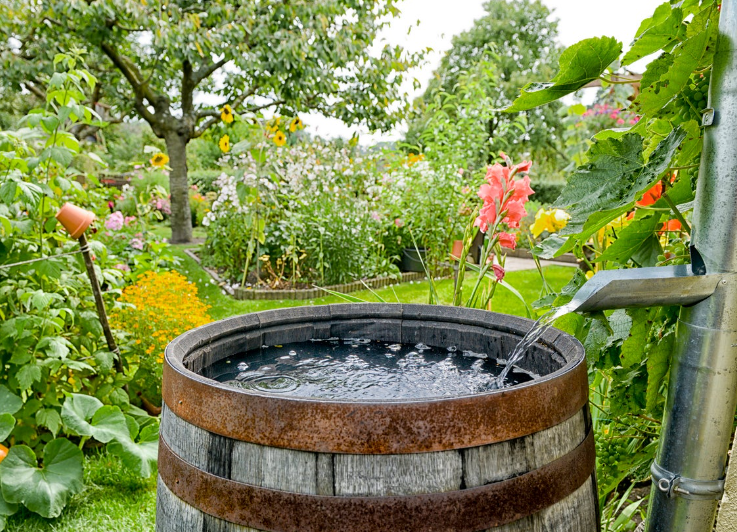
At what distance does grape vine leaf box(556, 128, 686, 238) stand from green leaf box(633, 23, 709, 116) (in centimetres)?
6

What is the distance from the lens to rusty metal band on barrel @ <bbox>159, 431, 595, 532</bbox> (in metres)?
0.81

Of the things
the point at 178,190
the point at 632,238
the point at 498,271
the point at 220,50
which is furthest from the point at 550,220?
the point at 178,190

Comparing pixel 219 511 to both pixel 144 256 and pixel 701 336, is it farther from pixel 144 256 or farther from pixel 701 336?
pixel 144 256

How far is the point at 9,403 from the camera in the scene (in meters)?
1.97

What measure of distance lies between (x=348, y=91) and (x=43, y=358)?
7.13 m

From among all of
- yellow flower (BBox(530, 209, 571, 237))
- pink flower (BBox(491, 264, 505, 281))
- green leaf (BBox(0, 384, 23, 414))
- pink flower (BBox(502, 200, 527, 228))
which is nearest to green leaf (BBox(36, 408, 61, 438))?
green leaf (BBox(0, 384, 23, 414))

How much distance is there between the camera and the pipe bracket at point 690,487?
864mm

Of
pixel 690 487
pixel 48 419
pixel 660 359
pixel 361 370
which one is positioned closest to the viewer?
pixel 690 487

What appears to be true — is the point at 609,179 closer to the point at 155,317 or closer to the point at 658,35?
the point at 658,35

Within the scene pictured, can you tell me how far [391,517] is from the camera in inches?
32.0

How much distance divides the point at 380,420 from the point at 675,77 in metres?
0.64

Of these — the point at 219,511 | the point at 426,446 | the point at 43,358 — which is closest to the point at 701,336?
the point at 426,446

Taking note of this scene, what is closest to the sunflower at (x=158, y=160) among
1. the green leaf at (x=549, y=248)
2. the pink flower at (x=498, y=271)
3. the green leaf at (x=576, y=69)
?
the pink flower at (x=498, y=271)

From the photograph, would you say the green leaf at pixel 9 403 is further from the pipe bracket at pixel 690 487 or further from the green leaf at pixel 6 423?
the pipe bracket at pixel 690 487
